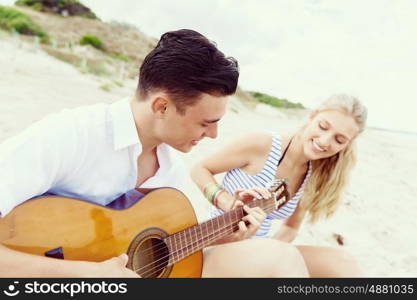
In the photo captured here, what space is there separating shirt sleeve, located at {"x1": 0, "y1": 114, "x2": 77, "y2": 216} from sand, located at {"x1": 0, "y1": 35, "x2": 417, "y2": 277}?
5.65ft

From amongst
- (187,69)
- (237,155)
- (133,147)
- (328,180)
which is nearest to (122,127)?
(133,147)

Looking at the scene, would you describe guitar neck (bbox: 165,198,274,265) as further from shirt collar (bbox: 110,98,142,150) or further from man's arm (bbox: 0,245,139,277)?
shirt collar (bbox: 110,98,142,150)

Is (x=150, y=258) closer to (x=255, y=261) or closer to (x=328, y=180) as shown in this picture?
(x=255, y=261)

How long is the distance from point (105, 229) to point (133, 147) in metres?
0.36

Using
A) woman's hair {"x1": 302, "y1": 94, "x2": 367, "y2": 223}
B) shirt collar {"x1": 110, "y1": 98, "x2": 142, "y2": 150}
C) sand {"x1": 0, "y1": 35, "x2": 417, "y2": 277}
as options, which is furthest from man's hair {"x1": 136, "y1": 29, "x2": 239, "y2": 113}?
sand {"x1": 0, "y1": 35, "x2": 417, "y2": 277}

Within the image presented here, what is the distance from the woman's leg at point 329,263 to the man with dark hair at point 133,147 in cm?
40

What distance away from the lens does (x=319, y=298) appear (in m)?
1.76

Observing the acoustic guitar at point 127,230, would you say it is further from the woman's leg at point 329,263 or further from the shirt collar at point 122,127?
the woman's leg at point 329,263

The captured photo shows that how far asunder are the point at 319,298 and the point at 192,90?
1.11m

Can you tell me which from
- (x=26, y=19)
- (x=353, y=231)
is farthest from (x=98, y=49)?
(x=353, y=231)

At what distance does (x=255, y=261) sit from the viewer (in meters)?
1.77

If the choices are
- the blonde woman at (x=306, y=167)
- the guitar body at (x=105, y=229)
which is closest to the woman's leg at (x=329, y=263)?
the blonde woman at (x=306, y=167)

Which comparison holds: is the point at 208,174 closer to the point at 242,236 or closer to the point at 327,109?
the point at 242,236

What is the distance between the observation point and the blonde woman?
2221mm
